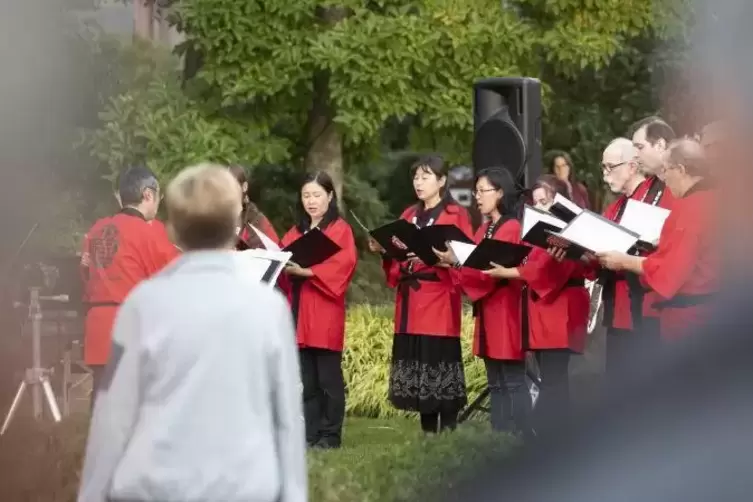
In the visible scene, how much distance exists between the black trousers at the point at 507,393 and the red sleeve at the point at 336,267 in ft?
2.77

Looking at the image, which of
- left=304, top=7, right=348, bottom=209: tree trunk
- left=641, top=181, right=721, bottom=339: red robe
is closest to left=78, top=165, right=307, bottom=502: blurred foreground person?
left=641, top=181, right=721, bottom=339: red robe

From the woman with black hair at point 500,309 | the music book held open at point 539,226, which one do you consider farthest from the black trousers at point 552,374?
the music book held open at point 539,226

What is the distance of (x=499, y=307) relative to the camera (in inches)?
294

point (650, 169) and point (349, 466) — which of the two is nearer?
point (349, 466)

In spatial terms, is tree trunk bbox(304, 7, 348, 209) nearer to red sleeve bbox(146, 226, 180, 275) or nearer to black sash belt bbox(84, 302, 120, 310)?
black sash belt bbox(84, 302, 120, 310)

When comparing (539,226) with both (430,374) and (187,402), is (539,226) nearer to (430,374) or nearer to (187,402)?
(430,374)

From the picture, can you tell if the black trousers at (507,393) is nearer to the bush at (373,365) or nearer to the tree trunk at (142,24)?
the bush at (373,365)

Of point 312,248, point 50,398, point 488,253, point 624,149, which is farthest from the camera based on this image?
point 50,398

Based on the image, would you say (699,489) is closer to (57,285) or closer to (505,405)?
(505,405)

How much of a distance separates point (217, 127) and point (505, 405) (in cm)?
551

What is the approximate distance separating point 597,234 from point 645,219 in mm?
258

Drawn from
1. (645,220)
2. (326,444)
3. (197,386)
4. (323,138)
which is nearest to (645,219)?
(645,220)

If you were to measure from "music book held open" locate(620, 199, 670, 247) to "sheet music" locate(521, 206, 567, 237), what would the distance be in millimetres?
278

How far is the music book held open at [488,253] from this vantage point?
22.6 ft
